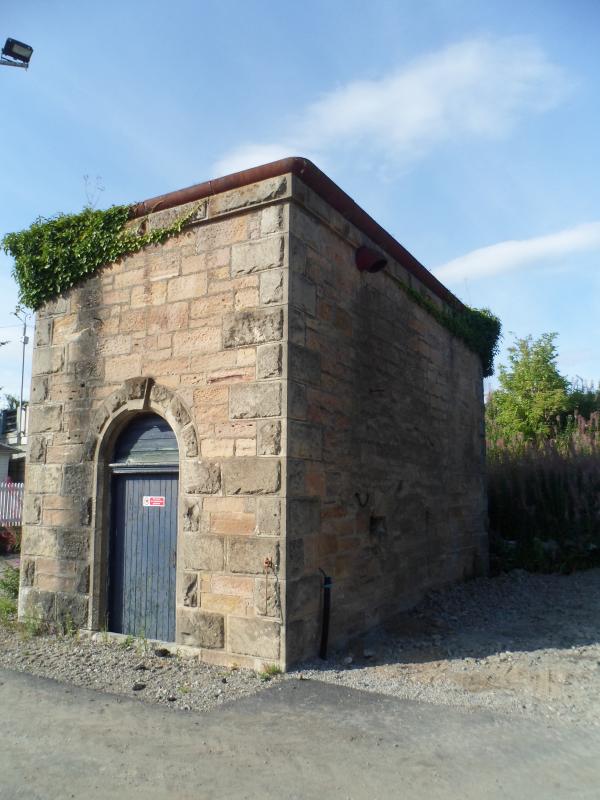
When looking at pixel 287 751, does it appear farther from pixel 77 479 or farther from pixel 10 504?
pixel 10 504

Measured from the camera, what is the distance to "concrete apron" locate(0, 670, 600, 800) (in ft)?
11.0

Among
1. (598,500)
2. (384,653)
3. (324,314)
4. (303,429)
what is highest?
(324,314)

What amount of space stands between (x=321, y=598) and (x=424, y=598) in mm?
2781

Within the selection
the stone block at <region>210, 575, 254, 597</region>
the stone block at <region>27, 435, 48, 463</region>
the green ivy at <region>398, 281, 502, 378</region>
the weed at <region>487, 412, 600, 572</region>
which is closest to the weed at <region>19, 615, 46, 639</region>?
the stone block at <region>27, 435, 48, 463</region>

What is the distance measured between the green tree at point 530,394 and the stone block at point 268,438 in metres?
14.1

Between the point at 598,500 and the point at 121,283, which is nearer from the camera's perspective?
the point at 121,283

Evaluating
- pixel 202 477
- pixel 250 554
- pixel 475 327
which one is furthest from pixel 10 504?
pixel 250 554

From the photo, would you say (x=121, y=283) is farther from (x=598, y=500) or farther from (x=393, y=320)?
(x=598, y=500)

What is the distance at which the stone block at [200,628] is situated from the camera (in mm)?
5449

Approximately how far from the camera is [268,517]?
17.5 ft

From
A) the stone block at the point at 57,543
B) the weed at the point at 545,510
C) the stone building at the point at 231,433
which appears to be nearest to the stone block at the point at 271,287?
the stone building at the point at 231,433

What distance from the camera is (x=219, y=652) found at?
543 cm

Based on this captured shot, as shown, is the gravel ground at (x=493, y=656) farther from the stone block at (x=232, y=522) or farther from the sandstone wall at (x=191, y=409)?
the stone block at (x=232, y=522)

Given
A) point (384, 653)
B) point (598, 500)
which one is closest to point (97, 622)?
point (384, 653)
